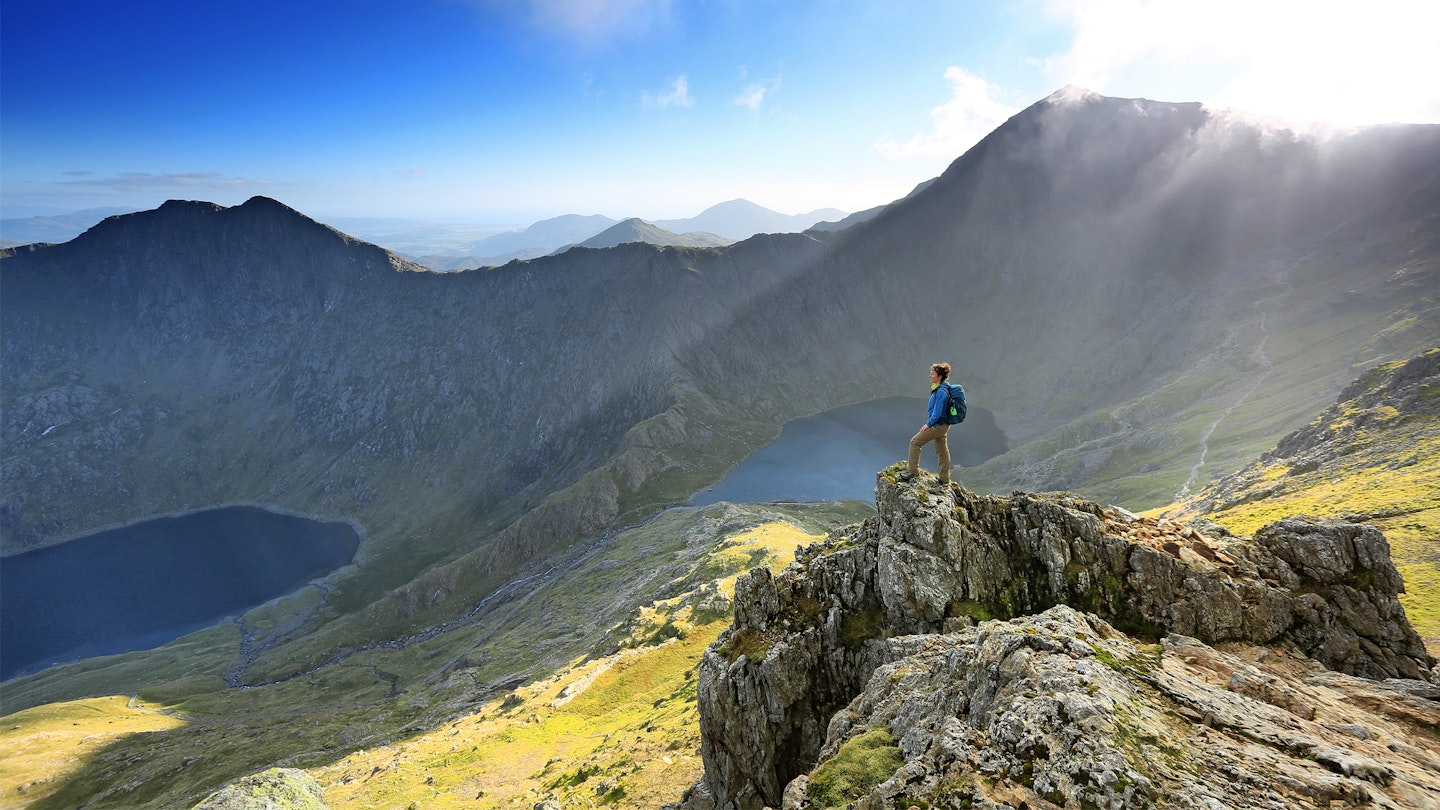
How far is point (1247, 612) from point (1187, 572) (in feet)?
7.02

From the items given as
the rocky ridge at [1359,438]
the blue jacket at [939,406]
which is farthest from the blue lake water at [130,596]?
the rocky ridge at [1359,438]

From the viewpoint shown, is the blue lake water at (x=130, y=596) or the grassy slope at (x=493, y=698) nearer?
the grassy slope at (x=493, y=698)

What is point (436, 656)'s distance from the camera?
117 metres

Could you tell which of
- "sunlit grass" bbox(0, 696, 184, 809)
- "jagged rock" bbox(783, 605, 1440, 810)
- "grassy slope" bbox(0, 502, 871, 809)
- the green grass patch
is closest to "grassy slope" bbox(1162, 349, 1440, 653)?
"jagged rock" bbox(783, 605, 1440, 810)

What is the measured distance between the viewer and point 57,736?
98.4m

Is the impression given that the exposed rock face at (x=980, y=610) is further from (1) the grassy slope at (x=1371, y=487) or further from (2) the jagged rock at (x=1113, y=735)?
(1) the grassy slope at (x=1371, y=487)

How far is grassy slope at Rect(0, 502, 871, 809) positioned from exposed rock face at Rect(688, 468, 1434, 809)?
1353cm

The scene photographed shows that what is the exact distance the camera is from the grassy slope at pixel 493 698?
51.2 m

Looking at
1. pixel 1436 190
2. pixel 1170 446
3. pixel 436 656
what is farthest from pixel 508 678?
pixel 1436 190

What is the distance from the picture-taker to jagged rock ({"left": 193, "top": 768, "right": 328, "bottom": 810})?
37.0m

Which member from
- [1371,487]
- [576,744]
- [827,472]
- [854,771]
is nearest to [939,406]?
[854,771]

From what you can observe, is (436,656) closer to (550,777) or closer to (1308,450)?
(550,777)

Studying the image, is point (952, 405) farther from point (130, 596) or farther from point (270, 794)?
point (130, 596)

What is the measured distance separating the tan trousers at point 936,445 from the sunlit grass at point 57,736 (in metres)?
132
